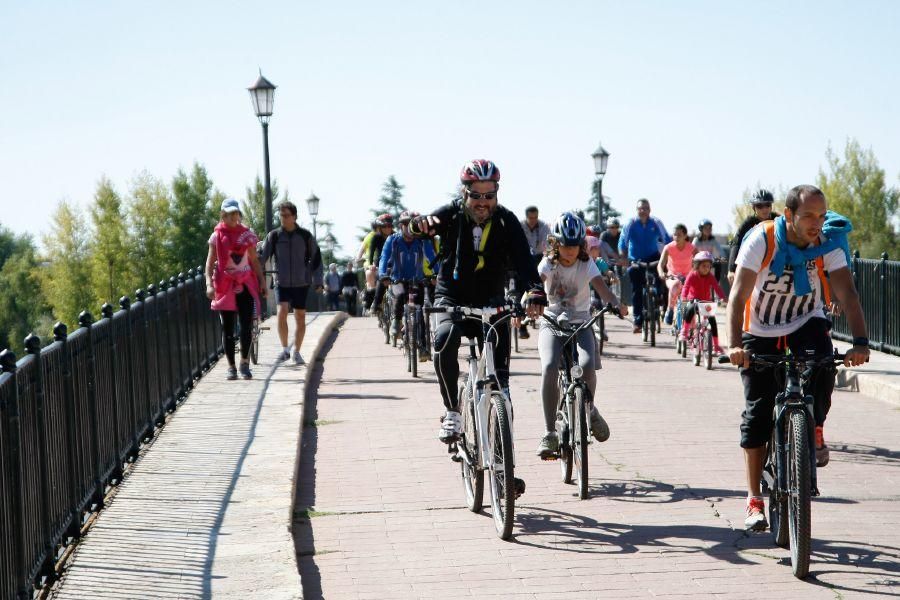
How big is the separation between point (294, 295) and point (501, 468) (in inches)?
346

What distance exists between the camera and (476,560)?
6.61m

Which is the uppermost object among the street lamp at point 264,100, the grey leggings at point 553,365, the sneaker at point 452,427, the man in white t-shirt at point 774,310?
the street lamp at point 264,100

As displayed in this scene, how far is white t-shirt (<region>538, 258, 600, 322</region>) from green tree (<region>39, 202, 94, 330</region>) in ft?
356

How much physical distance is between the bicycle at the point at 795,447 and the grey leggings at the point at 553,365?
7.26 ft

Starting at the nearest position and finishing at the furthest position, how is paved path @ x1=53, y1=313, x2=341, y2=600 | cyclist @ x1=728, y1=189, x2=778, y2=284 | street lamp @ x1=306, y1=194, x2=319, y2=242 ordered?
paved path @ x1=53, y1=313, x2=341, y2=600 → cyclist @ x1=728, y1=189, x2=778, y2=284 → street lamp @ x1=306, y1=194, x2=319, y2=242

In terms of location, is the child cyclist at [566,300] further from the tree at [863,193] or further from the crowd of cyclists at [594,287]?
the tree at [863,193]

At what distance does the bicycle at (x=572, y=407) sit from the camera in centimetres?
812

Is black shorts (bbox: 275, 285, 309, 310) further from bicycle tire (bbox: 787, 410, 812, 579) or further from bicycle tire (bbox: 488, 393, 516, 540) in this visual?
bicycle tire (bbox: 787, 410, 812, 579)

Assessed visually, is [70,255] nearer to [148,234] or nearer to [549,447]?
[148,234]

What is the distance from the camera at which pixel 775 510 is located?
673cm

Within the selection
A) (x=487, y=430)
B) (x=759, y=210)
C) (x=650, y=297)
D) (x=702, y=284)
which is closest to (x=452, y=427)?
(x=487, y=430)

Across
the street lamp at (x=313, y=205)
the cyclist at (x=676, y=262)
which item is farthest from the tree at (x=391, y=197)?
the cyclist at (x=676, y=262)

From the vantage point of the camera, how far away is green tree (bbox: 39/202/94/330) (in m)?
113

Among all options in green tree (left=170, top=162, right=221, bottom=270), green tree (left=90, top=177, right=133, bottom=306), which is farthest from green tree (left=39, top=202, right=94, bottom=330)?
green tree (left=170, top=162, right=221, bottom=270)
